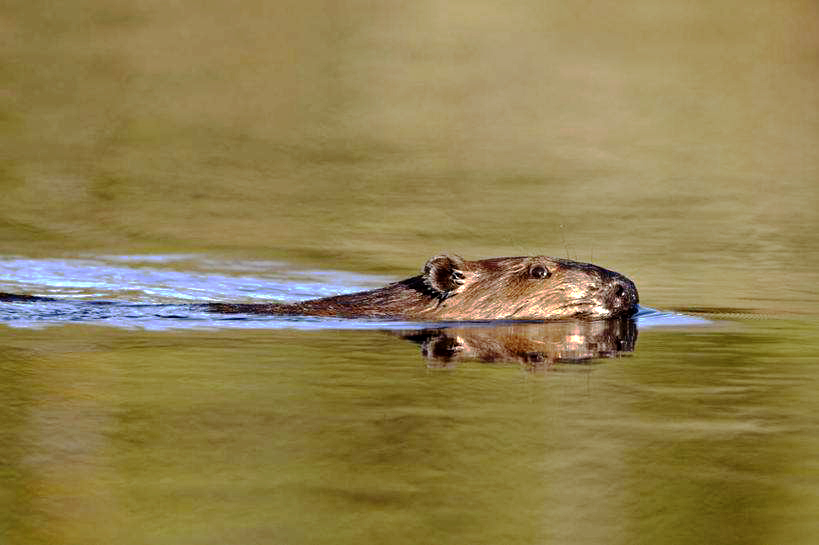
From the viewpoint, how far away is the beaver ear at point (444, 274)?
10461 millimetres

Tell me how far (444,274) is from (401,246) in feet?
12.9

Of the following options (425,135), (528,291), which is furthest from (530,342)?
(425,135)

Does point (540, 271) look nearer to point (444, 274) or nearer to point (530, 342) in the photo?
point (444, 274)

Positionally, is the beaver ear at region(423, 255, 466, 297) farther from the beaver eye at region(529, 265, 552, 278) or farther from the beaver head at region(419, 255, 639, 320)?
the beaver eye at region(529, 265, 552, 278)

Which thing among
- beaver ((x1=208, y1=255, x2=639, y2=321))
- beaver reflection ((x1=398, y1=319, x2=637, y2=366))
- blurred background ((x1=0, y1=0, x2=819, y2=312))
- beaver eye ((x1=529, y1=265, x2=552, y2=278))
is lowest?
beaver reflection ((x1=398, y1=319, x2=637, y2=366))

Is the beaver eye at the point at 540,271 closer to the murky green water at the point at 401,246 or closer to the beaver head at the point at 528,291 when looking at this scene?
the beaver head at the point at 528,291

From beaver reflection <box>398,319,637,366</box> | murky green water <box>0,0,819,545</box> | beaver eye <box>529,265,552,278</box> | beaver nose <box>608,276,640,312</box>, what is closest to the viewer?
murky green water <box>0,0,819,545</box>

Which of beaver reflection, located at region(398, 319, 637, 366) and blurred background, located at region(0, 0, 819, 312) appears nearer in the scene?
beaver reflection, located at region(398, 319, 637, 366)

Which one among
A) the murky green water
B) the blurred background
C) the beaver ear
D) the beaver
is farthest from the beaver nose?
the blurred background

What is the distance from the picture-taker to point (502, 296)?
10562mm

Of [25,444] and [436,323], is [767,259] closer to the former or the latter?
[436,323]

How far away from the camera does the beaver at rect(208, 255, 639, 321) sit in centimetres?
1042

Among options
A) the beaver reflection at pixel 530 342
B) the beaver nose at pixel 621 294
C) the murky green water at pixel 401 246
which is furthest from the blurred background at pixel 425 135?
the beaver reflection at pixel 530 342

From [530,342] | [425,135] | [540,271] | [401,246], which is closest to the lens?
[530,342]
